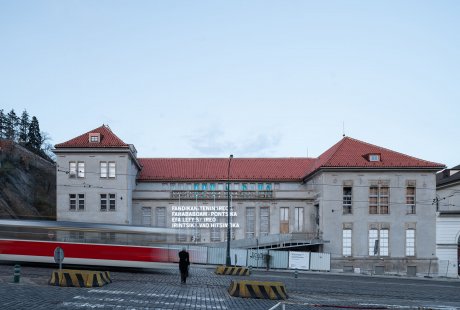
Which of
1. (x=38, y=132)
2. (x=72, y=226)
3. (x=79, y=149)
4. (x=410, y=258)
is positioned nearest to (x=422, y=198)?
(x=410, y=258)

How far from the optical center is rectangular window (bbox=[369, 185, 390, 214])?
226ft

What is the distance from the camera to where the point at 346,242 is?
68.1 meters

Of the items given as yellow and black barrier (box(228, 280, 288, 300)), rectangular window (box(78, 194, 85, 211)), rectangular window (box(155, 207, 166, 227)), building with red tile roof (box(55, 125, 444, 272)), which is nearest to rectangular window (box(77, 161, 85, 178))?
building with red tile roof (box(55, 125, 444, 272))

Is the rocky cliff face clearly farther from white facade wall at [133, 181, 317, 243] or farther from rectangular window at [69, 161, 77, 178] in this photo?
white facade wall at [133, 181, 317, 243]

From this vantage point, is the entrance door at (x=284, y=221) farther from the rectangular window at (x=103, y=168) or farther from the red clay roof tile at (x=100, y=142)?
the rectangular window at (x=103, y=168)

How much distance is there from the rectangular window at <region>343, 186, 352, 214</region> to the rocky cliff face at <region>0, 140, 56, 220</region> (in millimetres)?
31998

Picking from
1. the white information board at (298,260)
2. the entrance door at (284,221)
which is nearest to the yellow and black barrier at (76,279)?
the white information board at (298,260)

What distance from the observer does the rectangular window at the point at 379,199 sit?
2717 inches

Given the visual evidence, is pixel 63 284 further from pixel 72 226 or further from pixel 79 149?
pixel 79 149

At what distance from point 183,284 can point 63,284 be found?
728 centimetres

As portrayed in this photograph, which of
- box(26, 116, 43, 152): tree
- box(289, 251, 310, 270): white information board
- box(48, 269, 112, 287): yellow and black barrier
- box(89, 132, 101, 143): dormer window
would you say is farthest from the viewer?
box(26, 116, 43, 152): tree

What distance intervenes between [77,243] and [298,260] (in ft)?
97.4

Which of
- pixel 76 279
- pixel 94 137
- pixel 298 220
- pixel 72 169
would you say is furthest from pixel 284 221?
pixel 76 279

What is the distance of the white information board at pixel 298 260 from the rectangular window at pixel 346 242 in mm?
7041
